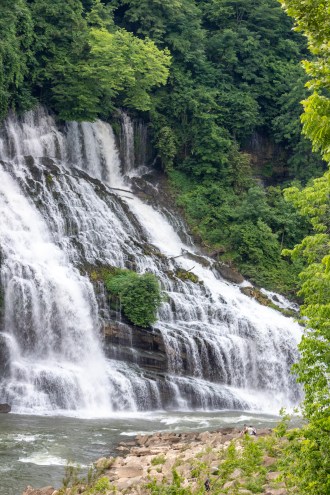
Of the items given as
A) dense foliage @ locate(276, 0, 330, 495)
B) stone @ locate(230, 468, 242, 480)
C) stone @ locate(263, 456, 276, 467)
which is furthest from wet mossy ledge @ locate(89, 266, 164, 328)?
dense foliage @ locate(276, 0, 330, 495)

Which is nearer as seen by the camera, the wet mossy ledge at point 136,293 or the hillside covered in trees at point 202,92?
the wet mossy ledge at point 136,293

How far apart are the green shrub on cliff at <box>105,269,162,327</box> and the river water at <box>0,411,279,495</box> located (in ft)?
12.6

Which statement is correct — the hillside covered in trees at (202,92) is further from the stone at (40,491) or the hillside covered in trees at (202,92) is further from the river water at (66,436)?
the stone at (40,491)

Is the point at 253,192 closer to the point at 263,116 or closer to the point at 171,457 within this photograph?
the point at 263,116

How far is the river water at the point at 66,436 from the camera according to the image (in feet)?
40.7

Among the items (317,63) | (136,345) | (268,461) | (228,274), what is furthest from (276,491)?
(228,274)

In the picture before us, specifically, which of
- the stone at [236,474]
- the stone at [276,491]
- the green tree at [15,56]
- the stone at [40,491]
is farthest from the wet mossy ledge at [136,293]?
the stone at [276,491]

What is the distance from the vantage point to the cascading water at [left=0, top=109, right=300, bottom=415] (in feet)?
68.2

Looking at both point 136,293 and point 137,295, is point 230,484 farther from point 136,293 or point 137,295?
point 136,293

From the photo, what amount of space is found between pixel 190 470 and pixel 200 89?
100ft

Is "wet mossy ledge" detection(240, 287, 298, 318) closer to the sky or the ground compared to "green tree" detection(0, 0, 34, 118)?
closer to the ground

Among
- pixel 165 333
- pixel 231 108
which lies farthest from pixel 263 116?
pixel 165 333

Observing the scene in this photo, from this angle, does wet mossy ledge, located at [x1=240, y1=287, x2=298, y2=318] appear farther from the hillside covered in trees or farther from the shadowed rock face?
the shadowed rock face

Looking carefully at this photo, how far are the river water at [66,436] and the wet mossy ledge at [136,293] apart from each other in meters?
3.87
